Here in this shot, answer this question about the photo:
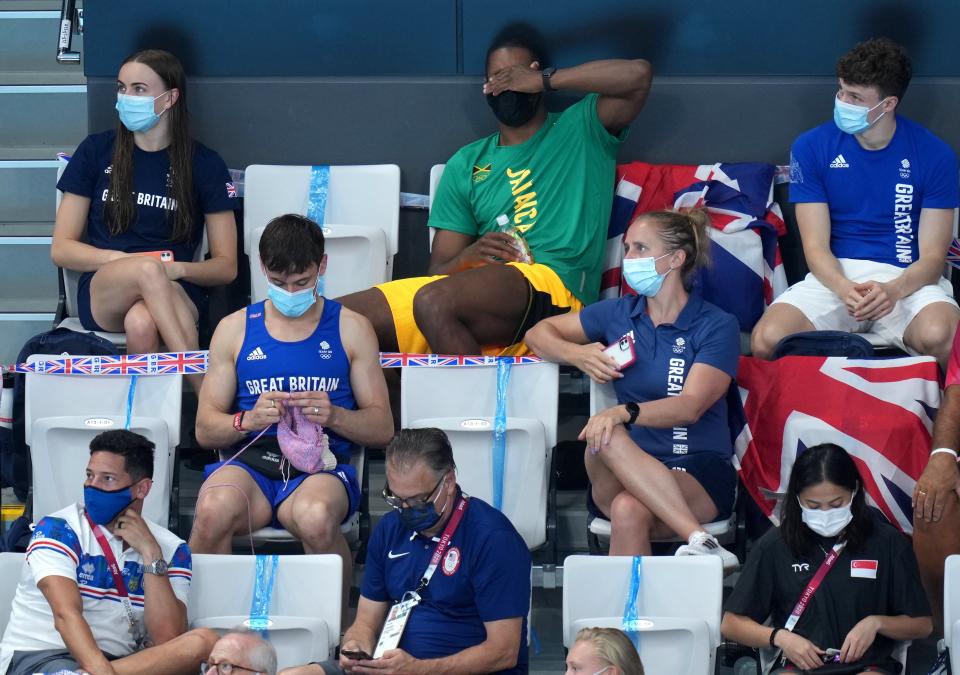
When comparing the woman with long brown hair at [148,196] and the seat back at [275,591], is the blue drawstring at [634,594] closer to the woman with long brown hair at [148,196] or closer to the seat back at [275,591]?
the seat back at [275,591]

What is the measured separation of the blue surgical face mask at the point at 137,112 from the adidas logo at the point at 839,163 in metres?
2.63

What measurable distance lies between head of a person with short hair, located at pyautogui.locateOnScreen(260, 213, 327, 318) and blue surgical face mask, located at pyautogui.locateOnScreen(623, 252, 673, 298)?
1.04 metres

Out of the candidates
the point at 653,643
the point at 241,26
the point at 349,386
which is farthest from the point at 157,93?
the point at 653,643

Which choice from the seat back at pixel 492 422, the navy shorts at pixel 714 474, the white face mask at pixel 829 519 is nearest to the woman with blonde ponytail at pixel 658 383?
the navy shorts at pixel 714 474

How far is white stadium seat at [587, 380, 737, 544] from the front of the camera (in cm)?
495

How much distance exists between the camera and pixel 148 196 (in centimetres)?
597

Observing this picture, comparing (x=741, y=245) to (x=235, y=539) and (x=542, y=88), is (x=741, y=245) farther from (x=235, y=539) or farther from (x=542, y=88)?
(x=235, y=539)

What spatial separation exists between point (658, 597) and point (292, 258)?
163 centimetres

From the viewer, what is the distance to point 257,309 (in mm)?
5242

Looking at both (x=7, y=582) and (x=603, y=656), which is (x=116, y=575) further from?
(x=603, y=656)

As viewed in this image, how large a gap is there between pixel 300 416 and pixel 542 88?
73.2 inches

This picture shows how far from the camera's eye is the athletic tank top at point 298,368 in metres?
5.11

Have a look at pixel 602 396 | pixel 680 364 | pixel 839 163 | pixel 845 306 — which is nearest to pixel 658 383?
pixel 680 364

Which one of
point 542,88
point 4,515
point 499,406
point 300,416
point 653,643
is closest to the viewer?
point 653,643
